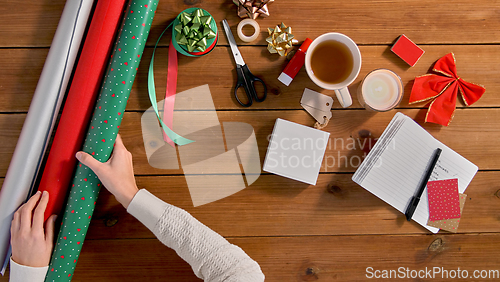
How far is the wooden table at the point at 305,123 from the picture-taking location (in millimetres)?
713

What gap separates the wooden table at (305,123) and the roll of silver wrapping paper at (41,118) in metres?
0.09

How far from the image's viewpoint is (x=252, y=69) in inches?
28.5

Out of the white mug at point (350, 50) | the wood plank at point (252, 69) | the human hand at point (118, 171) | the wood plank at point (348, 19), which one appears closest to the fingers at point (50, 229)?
the human hand at point (118, 171)

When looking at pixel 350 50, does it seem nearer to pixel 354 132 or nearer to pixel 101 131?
pixel 354 132

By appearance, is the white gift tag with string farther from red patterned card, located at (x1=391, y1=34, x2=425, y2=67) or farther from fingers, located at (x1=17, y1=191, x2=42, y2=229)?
fingers, located at (x1=17, y1=191, x2=42, y2=229)

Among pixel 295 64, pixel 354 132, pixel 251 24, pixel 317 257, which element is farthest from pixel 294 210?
pixel 251 24

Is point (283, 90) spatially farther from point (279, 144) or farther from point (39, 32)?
point (39, 32)

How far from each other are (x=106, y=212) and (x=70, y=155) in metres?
0.18

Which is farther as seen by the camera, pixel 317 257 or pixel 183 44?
pixel 317 257

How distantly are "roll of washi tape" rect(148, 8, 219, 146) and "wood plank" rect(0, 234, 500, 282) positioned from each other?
315 millimetres

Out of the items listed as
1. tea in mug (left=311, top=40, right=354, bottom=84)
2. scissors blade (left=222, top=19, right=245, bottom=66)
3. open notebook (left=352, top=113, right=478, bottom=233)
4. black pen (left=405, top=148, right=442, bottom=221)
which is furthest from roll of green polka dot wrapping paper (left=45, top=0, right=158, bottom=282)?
black pen (left=405, top=148, right=442, bottom=221)

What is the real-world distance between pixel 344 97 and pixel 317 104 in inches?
2.7

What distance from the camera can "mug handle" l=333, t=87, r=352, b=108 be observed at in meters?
0.71

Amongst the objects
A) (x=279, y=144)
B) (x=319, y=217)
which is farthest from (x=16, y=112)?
(x=319, y=217)
